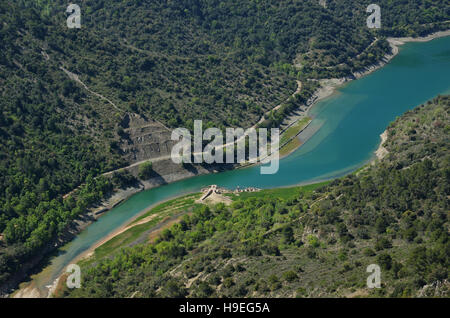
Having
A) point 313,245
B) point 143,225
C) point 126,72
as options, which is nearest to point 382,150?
point 313,245

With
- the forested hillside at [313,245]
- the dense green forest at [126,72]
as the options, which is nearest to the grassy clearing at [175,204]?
the forested hillside at [313,245]

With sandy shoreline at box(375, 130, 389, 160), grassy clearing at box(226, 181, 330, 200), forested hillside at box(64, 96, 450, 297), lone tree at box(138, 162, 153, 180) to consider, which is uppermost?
sandy shoreline at box(375, 130, 389, 160)

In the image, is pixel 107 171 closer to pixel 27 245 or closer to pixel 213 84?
pixel 27 245

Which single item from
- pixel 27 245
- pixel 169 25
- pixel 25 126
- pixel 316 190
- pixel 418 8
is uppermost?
pixel 418 8

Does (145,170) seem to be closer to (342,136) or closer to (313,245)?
(313,245)

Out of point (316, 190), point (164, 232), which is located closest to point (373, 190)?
point (316, 190)

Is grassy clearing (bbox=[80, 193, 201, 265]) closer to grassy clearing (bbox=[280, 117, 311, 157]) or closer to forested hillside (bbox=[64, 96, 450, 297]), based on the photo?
forested hillside (bbox=[64, 96, 450, 297])

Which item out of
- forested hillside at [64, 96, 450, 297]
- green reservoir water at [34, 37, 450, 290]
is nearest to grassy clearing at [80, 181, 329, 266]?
forested hillside at [64, 96, 450, 297]
